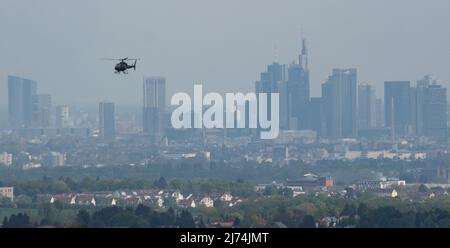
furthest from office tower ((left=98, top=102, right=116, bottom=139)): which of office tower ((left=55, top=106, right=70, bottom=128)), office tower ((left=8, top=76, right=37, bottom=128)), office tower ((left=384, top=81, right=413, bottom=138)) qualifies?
office tower ((left=384, top=81, right=413, bottom=138))

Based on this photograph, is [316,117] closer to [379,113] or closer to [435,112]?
[379,113]

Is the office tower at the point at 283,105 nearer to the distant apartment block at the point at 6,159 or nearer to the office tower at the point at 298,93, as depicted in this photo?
the office tower at the point at 298,93

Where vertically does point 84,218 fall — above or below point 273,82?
below

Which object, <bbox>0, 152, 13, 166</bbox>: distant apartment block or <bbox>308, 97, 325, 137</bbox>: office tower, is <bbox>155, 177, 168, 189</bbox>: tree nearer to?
<bbox>0, 152, 13, 166</bbox>: distant apartment block

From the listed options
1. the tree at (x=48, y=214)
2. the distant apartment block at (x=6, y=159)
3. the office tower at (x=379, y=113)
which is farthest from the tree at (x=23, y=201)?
the office tower at (x=379, y=113)

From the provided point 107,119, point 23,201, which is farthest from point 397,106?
point 23,201

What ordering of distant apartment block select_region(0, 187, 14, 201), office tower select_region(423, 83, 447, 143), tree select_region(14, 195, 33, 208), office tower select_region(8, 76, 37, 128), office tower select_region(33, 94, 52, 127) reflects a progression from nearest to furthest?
tree select_region(14, 195, 33, 208) < distant apartment block select_region(0, 187, 14, 201) < office tower select_region(8, 76, 37, 128) < office tower select_region(33, 94, 52, 127) < office tower select_region(423, 83, 447, 143)
